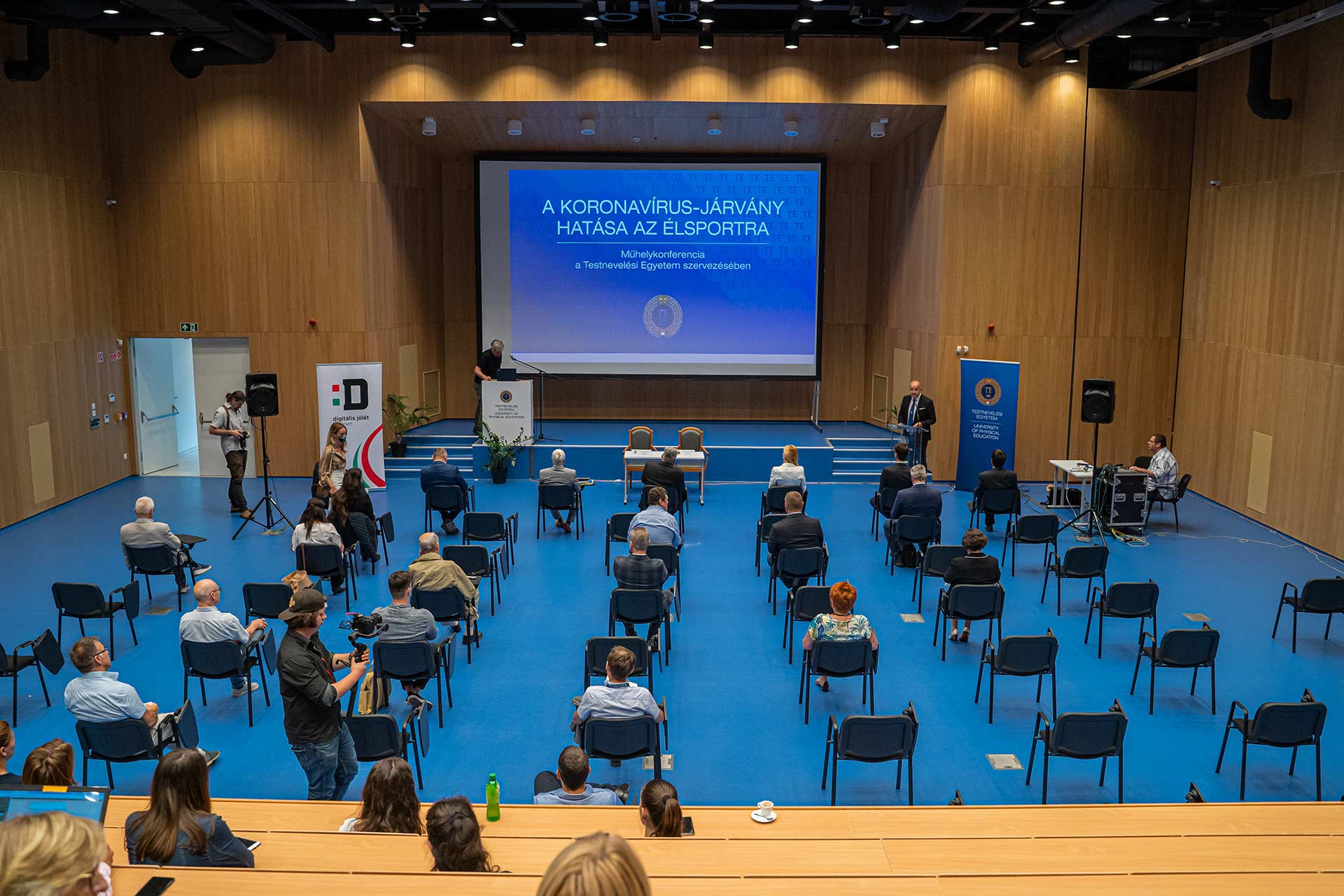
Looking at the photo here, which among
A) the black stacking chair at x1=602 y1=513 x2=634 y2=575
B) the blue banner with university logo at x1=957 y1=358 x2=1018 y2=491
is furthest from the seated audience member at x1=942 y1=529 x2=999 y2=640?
the blue banner with university logo at x1=957 y1=358 x2=1018 y2=491

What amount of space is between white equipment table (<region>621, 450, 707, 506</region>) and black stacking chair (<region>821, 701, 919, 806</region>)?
329 inches

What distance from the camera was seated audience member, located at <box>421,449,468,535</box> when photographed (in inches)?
501

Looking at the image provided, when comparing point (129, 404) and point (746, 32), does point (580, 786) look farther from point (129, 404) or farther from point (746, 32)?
point (129, 404)

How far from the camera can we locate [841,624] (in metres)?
7.82

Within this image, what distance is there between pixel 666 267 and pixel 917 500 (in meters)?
8.60

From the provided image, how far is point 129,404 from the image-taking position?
1655 centimetres

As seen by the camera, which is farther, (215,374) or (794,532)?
(215,374)

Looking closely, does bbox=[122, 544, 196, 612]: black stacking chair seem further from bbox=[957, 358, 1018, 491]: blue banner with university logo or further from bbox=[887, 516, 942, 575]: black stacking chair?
bbox=[957, 358, 1018, 491]: blue banner with university logo

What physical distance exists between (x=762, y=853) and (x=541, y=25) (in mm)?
14174

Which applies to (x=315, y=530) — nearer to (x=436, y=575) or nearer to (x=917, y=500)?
(x=436, y=575)

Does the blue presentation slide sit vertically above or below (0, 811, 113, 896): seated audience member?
above

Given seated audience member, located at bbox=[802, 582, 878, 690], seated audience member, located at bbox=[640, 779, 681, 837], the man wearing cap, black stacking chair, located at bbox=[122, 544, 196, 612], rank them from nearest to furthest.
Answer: seated audience member, located at bbox=[640, 779, 681, 837], the man wearing cap, seated audience member, located at bbox=[802, 582, 878, 690], black stacking chair, located at bbox=[122, 544, 196, 612]

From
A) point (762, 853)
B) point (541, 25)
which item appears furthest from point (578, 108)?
point (762, 853)

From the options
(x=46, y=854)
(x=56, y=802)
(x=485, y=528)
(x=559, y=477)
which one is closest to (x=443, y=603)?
(x=485, y=528)
